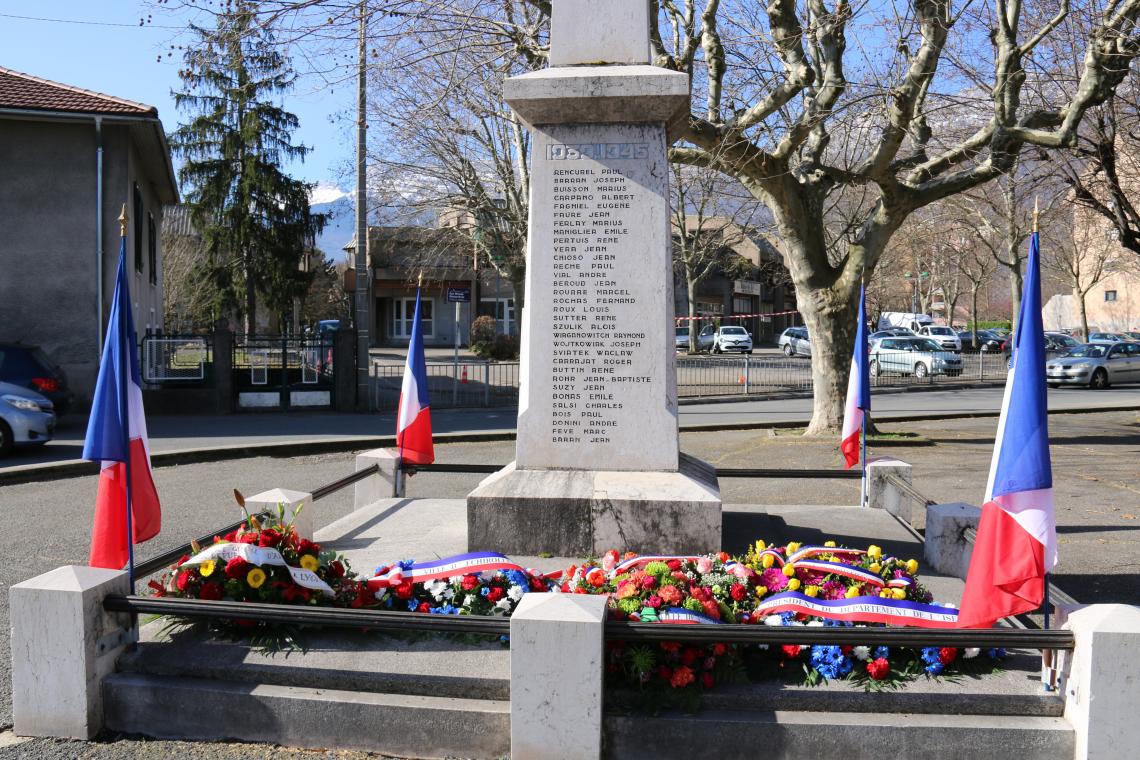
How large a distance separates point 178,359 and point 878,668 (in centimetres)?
2064

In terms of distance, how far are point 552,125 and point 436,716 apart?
405cm

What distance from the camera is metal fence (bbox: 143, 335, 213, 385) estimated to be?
71.9 ft

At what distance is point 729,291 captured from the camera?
234 ft

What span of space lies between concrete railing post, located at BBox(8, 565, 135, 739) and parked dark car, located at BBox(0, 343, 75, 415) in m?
14.4

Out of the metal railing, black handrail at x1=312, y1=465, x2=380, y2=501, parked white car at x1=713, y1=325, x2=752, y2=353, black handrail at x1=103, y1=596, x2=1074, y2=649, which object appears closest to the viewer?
black handrail at x1=103, y1=596, x2=1074, y2=649

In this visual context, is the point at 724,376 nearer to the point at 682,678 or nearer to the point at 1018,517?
the point at 1018,517

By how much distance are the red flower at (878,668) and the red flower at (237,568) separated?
10.2 feet

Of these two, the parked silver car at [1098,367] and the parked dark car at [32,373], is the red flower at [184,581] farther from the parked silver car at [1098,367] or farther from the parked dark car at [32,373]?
the parked silver car at [1098,367]

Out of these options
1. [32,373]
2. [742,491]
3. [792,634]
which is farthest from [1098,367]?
[792,634]

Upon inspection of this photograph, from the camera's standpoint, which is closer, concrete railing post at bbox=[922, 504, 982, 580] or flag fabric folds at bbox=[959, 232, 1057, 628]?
flag fabric folds at bbox=[959, 232, 1057, 628]

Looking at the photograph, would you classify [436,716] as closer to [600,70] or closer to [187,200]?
[600,70]

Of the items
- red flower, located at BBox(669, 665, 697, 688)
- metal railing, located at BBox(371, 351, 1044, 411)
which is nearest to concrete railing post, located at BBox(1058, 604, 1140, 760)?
red flower, located at BBox(669, 665, 697, 688)

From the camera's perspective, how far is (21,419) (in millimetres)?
14867

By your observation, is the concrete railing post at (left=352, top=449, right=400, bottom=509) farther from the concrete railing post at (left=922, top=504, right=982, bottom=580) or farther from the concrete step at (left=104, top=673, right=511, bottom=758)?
the concrete railing post at (left=922, top=504, right=982, bottom=580)
